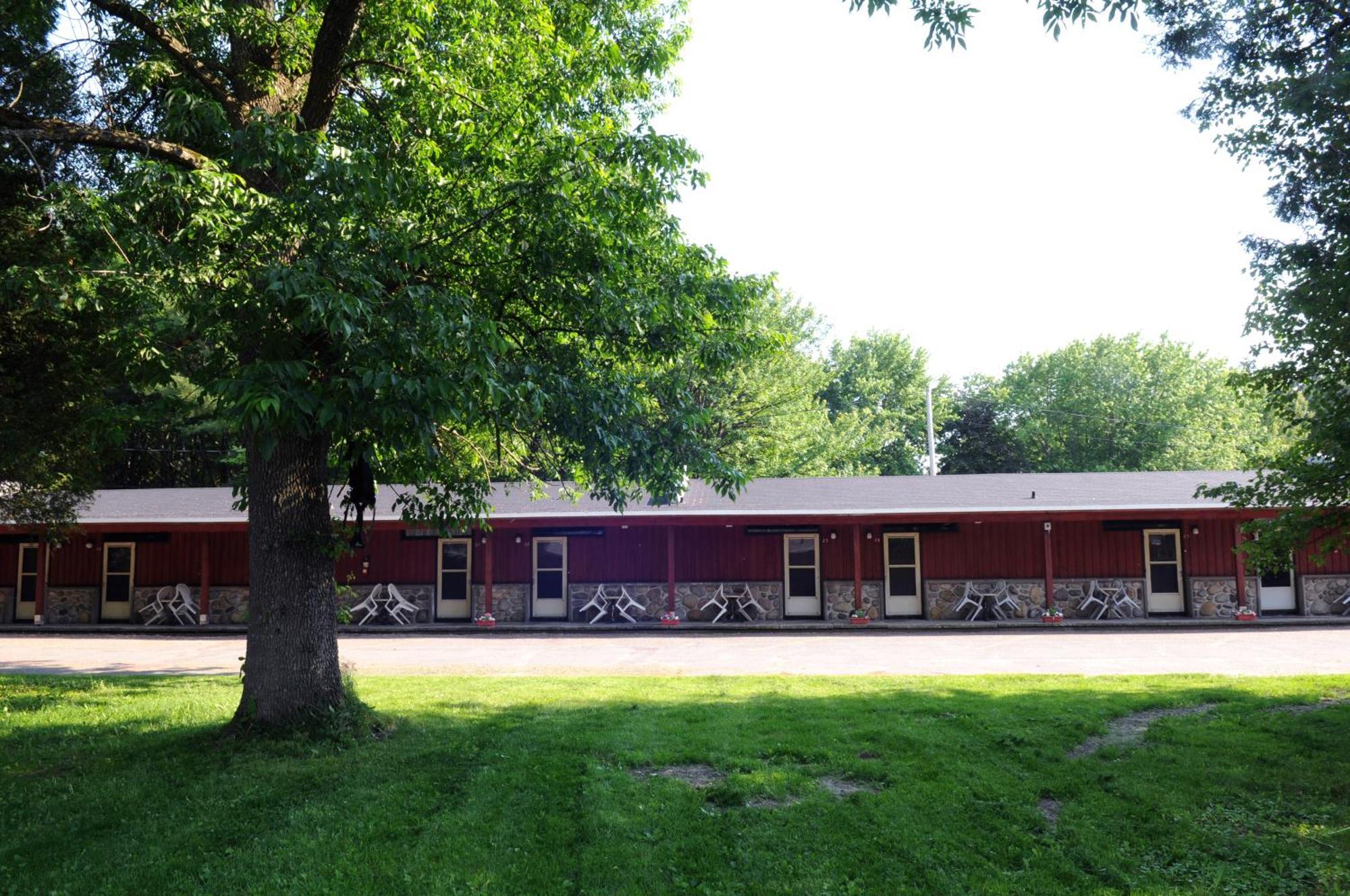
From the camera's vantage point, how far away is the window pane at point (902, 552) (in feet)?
66.2

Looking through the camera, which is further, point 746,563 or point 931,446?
point 931,446

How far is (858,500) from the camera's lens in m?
19.3

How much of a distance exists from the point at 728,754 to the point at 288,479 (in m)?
4.24

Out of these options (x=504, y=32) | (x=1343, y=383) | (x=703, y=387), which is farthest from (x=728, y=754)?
(x=703, y=387)

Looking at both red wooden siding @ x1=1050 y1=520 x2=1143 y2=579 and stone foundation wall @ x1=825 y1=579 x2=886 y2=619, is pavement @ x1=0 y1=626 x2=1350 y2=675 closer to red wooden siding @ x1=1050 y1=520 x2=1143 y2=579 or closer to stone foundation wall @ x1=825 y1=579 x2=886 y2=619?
stone foundation wall @ x1=825 y1=579 x2=886 y2=619

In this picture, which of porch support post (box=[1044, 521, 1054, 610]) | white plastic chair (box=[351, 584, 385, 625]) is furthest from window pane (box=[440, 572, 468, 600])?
porch support post (box=[1044, 521, 1054, 610])

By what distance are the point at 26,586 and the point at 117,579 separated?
88.5 inches

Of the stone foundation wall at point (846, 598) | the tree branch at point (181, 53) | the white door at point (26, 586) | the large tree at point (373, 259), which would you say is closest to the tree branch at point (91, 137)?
the large tree at point (373, 259)

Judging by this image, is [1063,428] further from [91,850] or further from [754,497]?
[91,850]

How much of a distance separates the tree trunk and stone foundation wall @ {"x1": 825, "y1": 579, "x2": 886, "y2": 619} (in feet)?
45.6

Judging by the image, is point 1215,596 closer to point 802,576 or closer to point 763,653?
point 802,576

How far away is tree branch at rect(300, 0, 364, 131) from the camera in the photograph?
7.29m

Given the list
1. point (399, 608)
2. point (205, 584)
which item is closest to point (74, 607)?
point (205, 584)

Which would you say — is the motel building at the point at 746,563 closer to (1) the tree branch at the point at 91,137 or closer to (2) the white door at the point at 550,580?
(2) the white door at the point at 550,580
